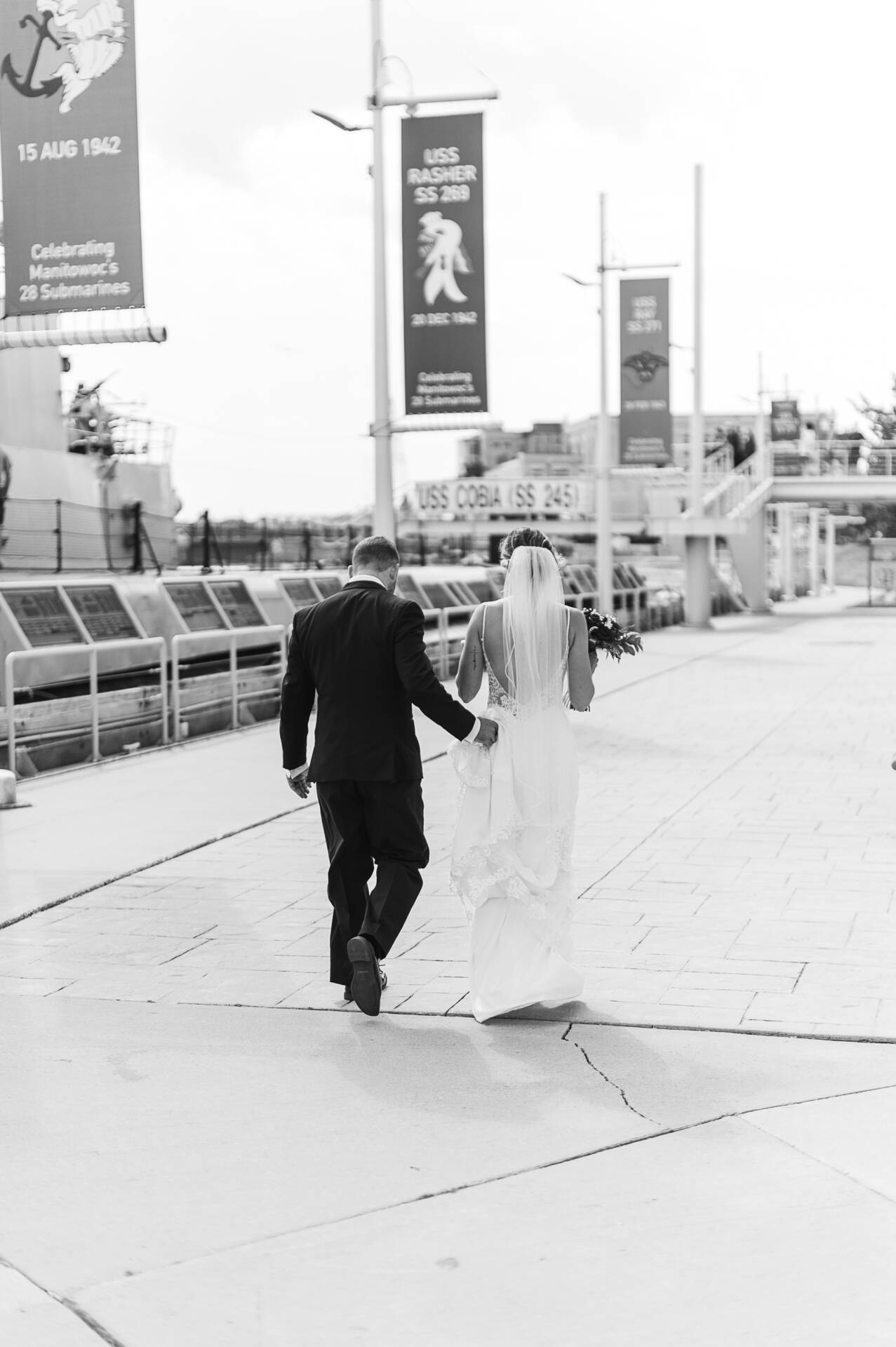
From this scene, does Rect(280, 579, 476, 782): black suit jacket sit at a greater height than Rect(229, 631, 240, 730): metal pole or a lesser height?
greater

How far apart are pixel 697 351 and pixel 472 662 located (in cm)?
3299

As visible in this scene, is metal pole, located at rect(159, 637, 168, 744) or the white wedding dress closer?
the white wedding dress

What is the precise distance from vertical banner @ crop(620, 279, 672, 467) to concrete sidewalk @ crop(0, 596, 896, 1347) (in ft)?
77.3

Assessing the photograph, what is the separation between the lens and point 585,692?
6.10 metres

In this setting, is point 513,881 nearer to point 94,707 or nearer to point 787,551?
point 94,707

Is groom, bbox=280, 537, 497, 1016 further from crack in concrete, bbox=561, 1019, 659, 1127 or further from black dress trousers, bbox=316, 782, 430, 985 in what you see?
crack in concrete, bbox=561, 1019, 659, 1127

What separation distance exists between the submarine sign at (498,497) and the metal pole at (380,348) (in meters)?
19.6

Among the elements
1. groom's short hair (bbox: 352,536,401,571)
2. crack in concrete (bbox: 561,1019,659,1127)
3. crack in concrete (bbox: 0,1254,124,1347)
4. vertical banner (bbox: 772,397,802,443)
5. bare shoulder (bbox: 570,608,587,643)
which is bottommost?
crack in concrete (bbox: 561,1019,659,1127)

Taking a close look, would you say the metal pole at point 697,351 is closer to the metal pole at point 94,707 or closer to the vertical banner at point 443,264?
the vertical banner at point 443,264

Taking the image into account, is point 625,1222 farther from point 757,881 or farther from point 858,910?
point 757,881

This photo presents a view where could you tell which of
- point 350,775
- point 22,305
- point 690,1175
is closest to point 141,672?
point 22,305

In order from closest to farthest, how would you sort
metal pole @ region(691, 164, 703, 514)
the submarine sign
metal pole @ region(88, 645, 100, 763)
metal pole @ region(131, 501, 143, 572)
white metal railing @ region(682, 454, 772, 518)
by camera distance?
metal pole @ region(88, 645, 100, 763) → metal pole @ region(131, 501, 143, 572) → metal pole @ region(691, 164, 703, 514) → the submarine sign → white metal railing @ region(682, 454, 772, 518)

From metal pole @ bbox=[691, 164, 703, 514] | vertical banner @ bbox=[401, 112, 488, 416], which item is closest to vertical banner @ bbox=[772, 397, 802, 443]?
metal pole @ bbox=[691, 164, 703, 514]

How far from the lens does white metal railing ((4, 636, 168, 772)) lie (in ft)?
38.7
